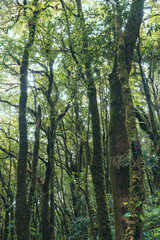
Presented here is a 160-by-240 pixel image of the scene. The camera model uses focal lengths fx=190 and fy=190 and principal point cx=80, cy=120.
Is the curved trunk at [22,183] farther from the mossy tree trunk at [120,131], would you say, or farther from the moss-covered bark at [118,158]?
the moss-covered bark at [118,158]

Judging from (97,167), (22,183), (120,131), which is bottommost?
(22,183)

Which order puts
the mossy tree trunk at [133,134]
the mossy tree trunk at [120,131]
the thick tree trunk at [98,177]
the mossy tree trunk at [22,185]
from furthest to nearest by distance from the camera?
1. the mossy tree trunk at [22,185]
2. the thick tree trunk at [98,177]
3. the mossy tree trunk at [120,131]
4. the mossy tree trunk at [133,134]

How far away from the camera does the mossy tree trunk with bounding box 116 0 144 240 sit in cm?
221

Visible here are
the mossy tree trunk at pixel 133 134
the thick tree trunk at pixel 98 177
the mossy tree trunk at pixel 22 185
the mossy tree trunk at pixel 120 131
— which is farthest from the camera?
the mossy tree trunk at pixel 22 185

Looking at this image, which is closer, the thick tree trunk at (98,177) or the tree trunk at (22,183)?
the thick tree trunk at (98,177)

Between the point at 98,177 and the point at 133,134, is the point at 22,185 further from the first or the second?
the point at 133,134

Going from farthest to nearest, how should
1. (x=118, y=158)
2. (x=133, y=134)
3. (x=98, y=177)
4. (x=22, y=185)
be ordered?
(x=22, y=185)
(x=98, y=177)
(x=118, y=158)
(x=133, y=134)

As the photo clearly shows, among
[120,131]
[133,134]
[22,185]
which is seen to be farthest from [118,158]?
[22,185]

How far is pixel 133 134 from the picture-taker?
9.42ft

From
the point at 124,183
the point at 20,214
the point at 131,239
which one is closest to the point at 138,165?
the point at 131,239

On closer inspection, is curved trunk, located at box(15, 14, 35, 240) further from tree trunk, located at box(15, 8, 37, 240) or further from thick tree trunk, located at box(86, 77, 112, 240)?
thick tree trunk, located at box(86, 77, 112, 240)

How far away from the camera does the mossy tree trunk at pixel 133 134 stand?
86.8 inches

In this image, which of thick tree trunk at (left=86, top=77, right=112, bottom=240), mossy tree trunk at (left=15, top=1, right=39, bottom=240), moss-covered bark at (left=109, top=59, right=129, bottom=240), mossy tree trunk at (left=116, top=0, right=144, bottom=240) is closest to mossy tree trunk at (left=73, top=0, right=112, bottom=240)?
thick tree trunk at (left=86, top=77, right=112, bottom=240)

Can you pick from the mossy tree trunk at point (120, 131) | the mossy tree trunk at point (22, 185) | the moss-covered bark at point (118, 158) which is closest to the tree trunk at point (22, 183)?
the mossy tree trunk at point (22, 185)
